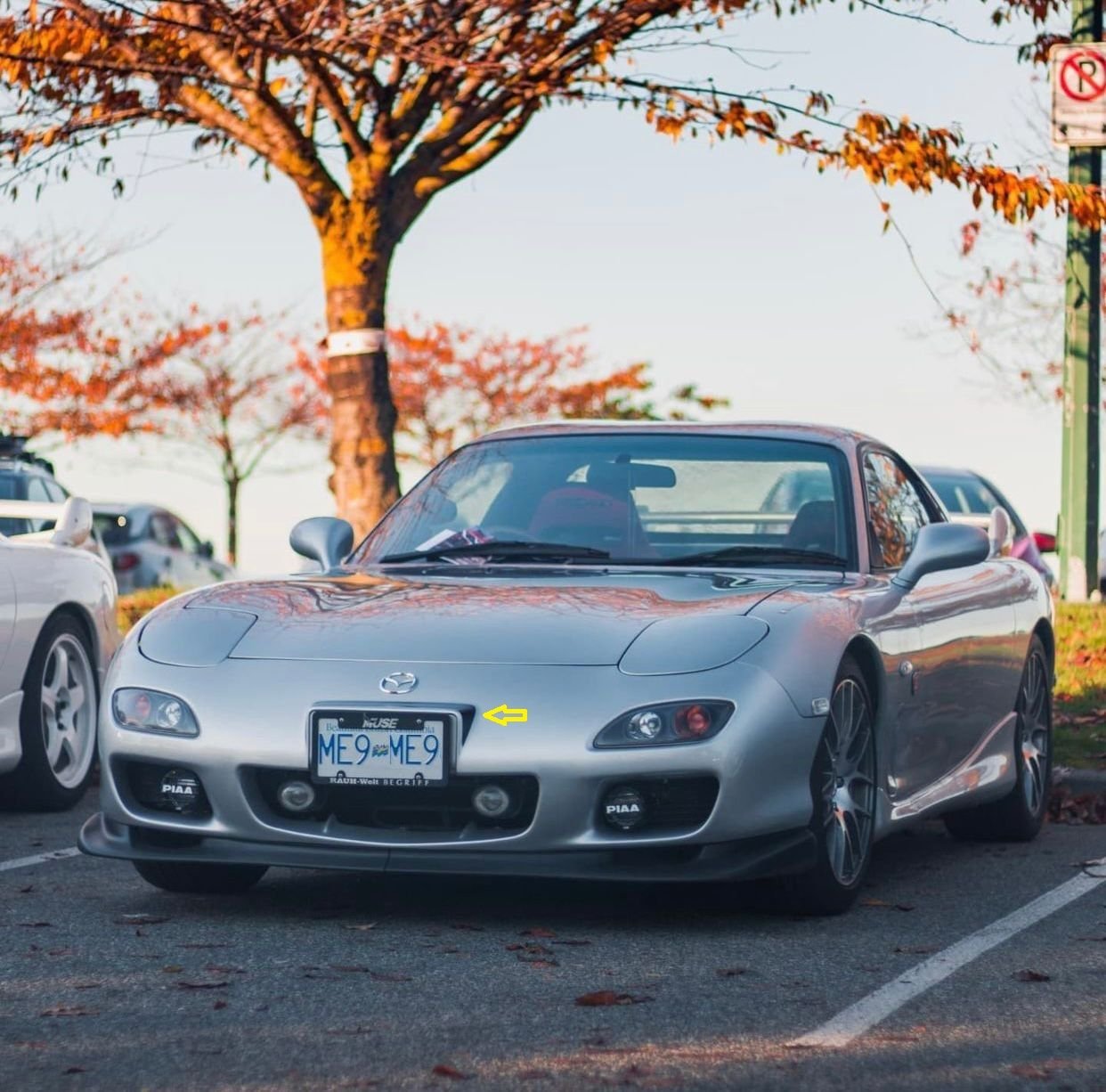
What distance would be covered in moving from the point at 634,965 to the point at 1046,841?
11.3 feet

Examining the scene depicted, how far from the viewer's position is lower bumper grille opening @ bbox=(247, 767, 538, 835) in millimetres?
5727

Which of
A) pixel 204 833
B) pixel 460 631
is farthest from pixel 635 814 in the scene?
pixel 204 833

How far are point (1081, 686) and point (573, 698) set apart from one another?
6.93 meters

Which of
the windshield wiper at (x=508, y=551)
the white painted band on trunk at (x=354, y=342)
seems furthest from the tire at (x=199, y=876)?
the white painted band on trunk at (x=354, y=342)

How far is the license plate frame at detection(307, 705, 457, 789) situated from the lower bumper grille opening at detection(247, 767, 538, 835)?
0.02m

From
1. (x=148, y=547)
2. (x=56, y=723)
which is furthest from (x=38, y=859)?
(x=148, y=547)

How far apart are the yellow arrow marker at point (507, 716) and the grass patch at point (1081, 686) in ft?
16.4

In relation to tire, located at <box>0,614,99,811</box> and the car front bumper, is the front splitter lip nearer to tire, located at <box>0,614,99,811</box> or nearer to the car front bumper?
the car front bumper

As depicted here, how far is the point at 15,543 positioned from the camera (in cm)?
880

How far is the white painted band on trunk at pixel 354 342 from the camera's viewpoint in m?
15.3

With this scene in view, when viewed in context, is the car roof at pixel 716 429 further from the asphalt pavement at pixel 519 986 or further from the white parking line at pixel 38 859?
the white parking line at pixel 38 859

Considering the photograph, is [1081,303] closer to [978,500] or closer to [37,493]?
[978,500]

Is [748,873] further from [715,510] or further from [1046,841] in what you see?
[1046,841]

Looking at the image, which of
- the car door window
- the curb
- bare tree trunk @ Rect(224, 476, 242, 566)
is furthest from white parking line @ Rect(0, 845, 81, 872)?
bare tree trunk @ Rect(224, 476, 242, 566)
